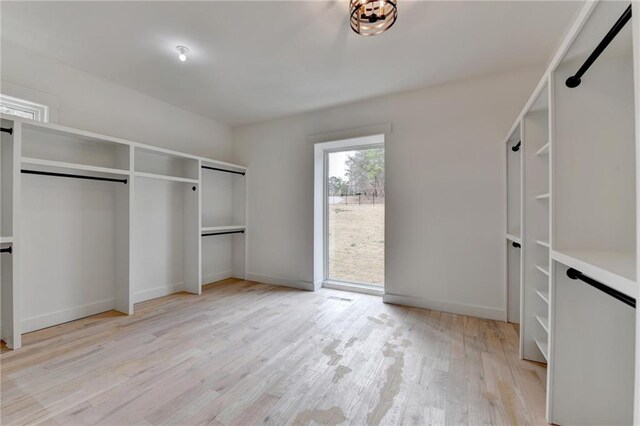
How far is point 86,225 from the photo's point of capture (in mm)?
2732

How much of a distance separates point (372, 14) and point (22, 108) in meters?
3.14

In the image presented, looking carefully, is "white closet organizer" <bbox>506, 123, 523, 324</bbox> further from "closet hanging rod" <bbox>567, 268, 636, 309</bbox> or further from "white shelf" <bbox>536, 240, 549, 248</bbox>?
"closet hanging rod" <bbox>567, 268, 636, 309</bbox>

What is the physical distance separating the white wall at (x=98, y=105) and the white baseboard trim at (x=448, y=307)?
134 inches

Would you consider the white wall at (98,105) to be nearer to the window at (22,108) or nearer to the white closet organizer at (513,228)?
the window at (22,108)

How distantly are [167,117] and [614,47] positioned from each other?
163 inches

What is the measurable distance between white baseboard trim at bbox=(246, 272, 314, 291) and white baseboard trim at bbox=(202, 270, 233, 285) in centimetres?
36

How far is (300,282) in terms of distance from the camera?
3805mm

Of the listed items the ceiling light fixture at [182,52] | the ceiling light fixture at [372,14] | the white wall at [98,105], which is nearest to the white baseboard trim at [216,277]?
the white wall at [98,105]

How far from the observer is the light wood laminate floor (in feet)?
4.68

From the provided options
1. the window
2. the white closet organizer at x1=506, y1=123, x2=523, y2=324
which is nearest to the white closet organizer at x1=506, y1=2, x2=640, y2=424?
the white closet organizer at x1=506, y1=123, x2=523, y2=324

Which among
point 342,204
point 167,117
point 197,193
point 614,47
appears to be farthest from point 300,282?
point 614,47

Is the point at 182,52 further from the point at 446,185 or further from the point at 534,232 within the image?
the point at 534,232

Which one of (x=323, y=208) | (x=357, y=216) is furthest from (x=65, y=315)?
(x=357, y=216)

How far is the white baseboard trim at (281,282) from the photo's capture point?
3.75 metres
